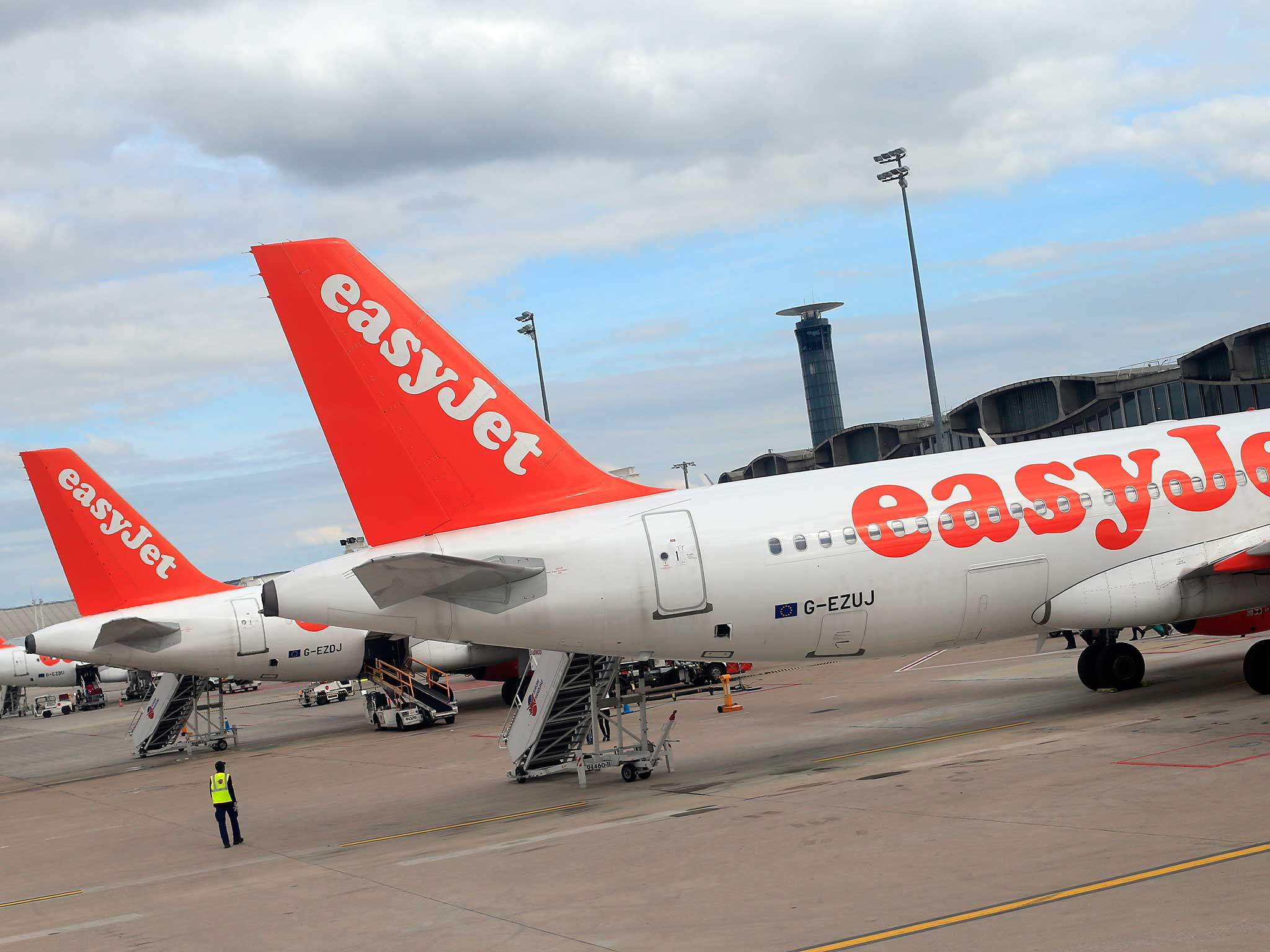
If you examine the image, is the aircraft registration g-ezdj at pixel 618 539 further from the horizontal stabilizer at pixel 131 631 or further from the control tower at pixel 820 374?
the control tower at pixel 820 374

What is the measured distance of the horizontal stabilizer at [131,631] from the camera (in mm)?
34625

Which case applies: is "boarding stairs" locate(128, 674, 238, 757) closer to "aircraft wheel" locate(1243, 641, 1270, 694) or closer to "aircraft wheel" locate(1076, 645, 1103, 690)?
"aircraft wheel" locate(1076, 645, 1103, 690)

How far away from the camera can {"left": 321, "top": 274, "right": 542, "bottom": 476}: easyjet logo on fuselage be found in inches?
738

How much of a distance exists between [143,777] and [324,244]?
70.6 feet

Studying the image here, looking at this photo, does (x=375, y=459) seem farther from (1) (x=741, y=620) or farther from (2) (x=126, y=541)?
(2) (x=126, y=541)

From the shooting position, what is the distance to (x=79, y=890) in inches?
695

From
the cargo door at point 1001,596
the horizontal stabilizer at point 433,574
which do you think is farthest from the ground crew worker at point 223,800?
the cargo door at point 1001,596

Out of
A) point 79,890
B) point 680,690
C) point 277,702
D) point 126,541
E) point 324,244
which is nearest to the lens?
point 79,890

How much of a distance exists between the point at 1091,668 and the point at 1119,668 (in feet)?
1.86

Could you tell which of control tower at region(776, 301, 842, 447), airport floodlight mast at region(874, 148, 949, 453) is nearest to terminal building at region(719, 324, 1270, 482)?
airport floodlight mast at region(874, 148, 949, 453)

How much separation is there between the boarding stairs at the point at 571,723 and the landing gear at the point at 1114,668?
9727 millimetres

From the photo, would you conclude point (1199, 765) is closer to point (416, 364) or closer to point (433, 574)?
point (433, 574)

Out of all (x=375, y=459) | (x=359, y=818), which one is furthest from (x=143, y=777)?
(x=375, y=459)

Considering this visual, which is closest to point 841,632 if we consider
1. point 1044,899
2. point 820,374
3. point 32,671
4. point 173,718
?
point 1044,899
